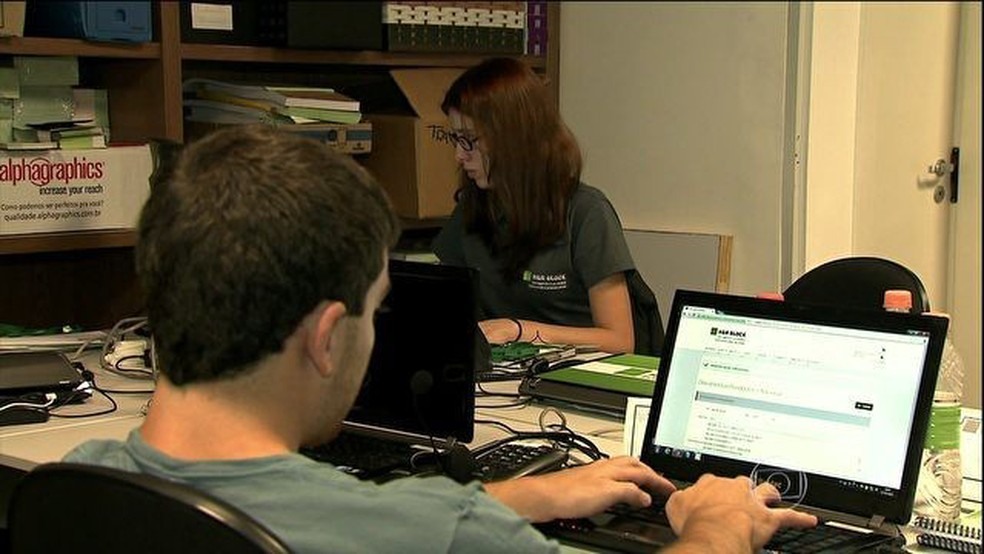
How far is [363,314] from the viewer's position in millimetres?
1141

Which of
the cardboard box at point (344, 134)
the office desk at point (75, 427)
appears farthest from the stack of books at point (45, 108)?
the office desk at point (75, 427)

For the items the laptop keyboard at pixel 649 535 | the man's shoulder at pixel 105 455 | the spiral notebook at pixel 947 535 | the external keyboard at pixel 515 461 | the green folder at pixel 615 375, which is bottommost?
the spiral notebook at pixel 947 535

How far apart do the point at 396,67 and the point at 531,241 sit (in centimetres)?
113

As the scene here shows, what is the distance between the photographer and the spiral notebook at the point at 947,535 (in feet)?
5.08

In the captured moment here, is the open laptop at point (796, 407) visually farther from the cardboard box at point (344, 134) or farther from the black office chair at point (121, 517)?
the cardboard box at point (344, 134)

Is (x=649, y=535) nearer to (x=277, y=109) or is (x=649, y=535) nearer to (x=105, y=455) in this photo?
(x=105, y=455)

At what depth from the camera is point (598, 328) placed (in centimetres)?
294

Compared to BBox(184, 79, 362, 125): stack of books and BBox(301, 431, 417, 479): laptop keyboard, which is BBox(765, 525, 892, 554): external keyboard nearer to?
BBox(301, 431, 417, 479): laptop keyboard

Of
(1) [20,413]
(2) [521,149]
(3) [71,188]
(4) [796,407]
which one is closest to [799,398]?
(4) [796,407]

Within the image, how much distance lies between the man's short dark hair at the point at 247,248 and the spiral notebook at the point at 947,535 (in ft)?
2.78

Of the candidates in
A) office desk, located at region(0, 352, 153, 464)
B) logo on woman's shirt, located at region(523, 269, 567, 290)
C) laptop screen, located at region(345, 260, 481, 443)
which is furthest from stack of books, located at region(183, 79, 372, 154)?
laptop screen, located at region(345, 260, 481, 443)

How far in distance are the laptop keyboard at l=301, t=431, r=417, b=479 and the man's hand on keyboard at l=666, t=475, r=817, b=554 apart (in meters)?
0.48

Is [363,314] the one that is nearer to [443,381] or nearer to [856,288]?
[443,381]

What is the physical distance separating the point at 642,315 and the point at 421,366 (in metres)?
1.16
